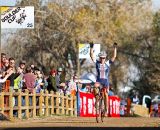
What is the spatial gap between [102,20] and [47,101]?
44846mm

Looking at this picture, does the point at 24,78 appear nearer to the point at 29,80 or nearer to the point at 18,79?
the point at 29,80

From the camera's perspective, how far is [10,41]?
71062 millimetres

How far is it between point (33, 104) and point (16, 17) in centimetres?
364

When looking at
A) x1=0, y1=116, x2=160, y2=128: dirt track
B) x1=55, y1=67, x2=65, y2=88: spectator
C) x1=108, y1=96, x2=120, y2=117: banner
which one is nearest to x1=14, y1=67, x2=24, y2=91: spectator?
x1=0, y1=116, x2=160, y2=128: dirt track

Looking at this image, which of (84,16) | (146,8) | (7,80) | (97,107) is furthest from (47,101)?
(146,8)

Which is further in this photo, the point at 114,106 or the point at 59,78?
the point at 114,106

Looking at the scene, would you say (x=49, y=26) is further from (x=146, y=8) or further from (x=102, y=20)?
(x=146, y=8)

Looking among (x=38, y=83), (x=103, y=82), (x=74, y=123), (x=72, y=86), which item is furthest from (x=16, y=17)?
(x=72, y=86)

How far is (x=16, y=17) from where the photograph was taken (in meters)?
22.6

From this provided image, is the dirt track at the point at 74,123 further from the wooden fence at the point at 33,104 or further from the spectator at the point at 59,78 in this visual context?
the spectator at the point at 59,78

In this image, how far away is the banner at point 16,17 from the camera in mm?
22328

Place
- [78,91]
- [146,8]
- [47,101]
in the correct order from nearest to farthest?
[47,101] → [78,91] → [146,8]

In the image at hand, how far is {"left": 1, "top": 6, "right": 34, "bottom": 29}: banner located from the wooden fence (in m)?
2.04

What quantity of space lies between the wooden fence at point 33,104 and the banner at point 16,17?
204 cm
